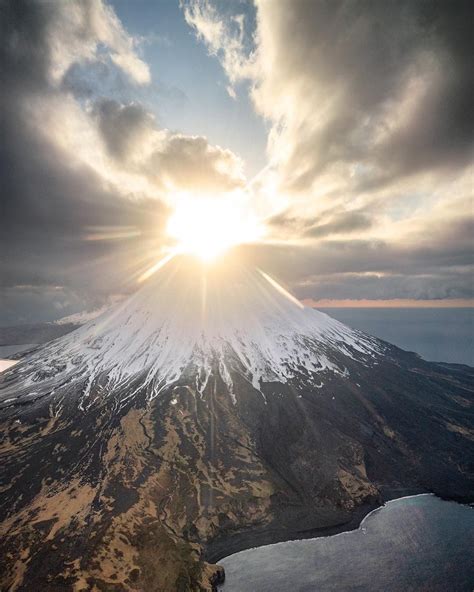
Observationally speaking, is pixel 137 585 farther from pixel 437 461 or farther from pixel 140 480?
pixel 437 461

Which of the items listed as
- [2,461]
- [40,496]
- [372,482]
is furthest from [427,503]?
[2,461]

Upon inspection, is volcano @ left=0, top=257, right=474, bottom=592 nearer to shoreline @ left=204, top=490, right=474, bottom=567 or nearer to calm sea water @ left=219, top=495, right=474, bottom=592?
shoreline @ left=204, top=490, right=474, bottom=567

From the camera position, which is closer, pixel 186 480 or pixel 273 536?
pixel 273 536

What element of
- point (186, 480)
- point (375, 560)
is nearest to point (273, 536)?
point (375, 560)

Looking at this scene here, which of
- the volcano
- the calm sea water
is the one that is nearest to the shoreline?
the volcano

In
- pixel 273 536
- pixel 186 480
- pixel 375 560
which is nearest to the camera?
pixel 375 560

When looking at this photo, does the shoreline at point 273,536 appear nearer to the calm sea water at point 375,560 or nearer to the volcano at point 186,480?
the volcano at point 186,480

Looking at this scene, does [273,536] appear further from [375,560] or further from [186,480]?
[186,480]

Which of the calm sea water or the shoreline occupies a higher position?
the calm sea water

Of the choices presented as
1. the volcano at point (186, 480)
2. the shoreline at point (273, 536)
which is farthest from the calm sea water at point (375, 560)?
the volcano at point (186, 480)
